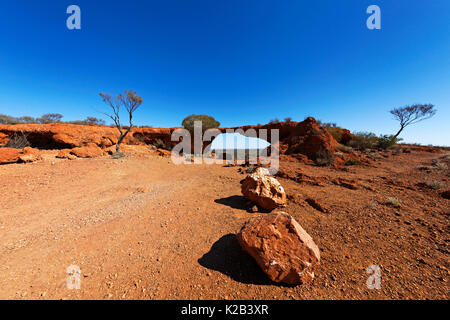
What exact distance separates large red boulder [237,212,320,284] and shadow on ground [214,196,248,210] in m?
1.48

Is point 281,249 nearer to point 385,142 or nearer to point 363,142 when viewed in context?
point 363,142

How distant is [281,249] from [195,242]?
4.76 ft

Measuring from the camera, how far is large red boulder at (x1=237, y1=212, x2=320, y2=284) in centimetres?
170

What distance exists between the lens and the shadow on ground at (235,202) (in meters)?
3.49

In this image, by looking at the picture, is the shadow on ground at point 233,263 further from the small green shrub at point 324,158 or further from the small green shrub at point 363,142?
the small green shrub at point 363,142

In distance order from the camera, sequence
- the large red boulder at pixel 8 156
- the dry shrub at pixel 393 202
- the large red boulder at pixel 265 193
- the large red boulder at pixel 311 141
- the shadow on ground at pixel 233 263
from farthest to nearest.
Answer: the large red boulder at pixel 311 141 < the large red boulder at pixel 8 156 < the dry shrub at pixel 393 202 < the large red boulder at pixel 265 193 < the shadow on ground at pixel 233 263

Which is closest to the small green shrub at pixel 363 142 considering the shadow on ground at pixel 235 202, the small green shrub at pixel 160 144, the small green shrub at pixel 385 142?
the small green shrub at pixel 385 142

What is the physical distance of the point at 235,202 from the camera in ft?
12.1

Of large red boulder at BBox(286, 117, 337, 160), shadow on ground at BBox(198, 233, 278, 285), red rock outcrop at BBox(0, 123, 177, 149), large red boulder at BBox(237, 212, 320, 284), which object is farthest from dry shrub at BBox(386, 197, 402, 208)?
red rock outcrop at BBox(0, 123, 177, 149)

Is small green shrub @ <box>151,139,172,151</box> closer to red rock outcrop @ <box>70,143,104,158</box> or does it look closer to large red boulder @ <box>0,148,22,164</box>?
red rock outcrop @ <box>70,143,104,158</box>

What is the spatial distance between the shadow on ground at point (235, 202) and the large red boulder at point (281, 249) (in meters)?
1.48

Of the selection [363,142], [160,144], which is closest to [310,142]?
[363,142]
